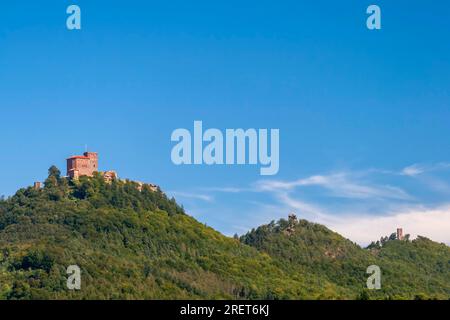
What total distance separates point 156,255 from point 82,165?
536 inches

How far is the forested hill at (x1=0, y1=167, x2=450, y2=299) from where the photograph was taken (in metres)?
108

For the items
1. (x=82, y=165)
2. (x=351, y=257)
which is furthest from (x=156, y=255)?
(x=351, y=257)

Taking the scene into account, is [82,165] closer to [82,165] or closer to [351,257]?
[82,165]

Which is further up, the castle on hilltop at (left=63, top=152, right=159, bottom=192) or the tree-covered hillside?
the castle on hilltop at (left=63, top=152, right=159, bottom=192)

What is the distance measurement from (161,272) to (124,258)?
7.40m

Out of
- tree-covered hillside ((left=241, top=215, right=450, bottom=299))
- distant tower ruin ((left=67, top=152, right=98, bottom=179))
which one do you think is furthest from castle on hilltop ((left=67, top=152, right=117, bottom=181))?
tree-covered hillside ((left=241, top=215, right=450, bottom=299))

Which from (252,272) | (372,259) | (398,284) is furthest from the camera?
(372,259)

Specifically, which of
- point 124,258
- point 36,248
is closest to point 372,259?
point 124,258

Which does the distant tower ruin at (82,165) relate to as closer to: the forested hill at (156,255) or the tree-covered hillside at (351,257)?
the forested hill at (156,255)

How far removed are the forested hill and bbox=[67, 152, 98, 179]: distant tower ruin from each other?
1214 millimetres

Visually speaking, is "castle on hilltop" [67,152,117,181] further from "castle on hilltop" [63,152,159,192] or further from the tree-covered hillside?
the tree-covered hillside

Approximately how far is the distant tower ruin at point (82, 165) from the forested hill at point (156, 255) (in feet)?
3.98

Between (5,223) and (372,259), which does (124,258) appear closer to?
(5,223)
